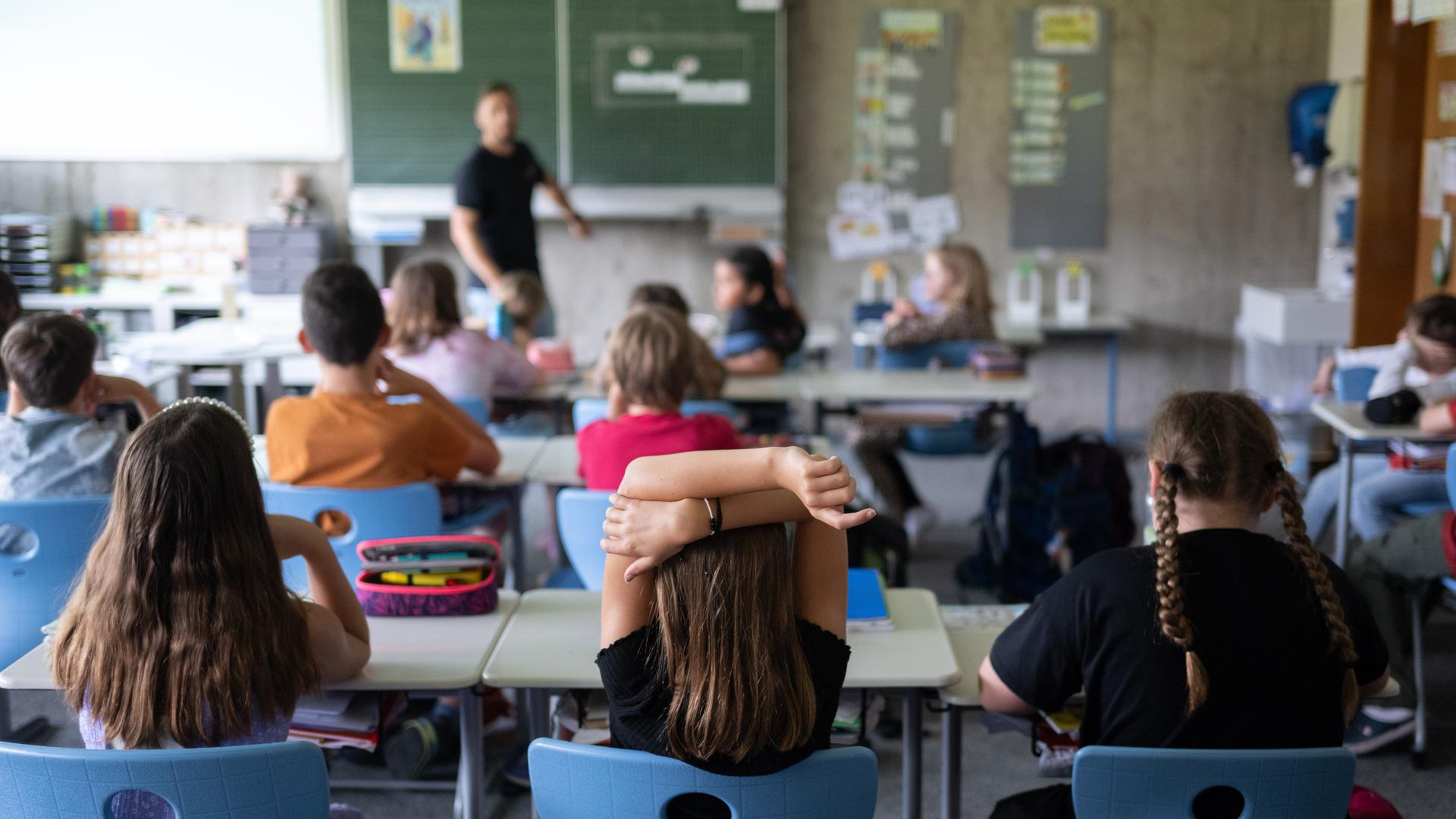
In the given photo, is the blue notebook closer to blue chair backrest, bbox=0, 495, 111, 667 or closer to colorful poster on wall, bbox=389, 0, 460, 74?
blue chair backrest, bbox=0, 495, 111, 667

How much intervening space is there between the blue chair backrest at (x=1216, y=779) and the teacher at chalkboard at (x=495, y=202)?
13.7ft

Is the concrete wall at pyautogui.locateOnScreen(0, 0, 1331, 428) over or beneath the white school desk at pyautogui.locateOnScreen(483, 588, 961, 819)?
over

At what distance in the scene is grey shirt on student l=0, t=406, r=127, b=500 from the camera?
2760 mm

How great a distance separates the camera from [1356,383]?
4.28 meters

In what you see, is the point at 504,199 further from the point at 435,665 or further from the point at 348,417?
the point at 435,665

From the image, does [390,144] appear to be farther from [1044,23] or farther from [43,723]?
[43,723]

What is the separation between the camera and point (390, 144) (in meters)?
6.63

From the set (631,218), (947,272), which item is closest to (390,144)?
(631,218)

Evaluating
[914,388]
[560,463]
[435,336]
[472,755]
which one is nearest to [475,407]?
[435,336]

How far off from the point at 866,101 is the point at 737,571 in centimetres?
550

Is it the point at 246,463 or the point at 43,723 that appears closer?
Result: the point at 246,463

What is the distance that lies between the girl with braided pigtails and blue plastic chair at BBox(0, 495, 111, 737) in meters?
1.71

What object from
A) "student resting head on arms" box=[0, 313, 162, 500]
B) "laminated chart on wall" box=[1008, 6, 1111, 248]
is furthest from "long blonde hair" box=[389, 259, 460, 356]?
"laminated chart on wall" box=[1008, 6, 1111, 248]

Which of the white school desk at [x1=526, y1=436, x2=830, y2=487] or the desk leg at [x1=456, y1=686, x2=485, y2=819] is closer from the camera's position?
the desk leg at [x1=456, y1=686, x2=485, y2=819]
